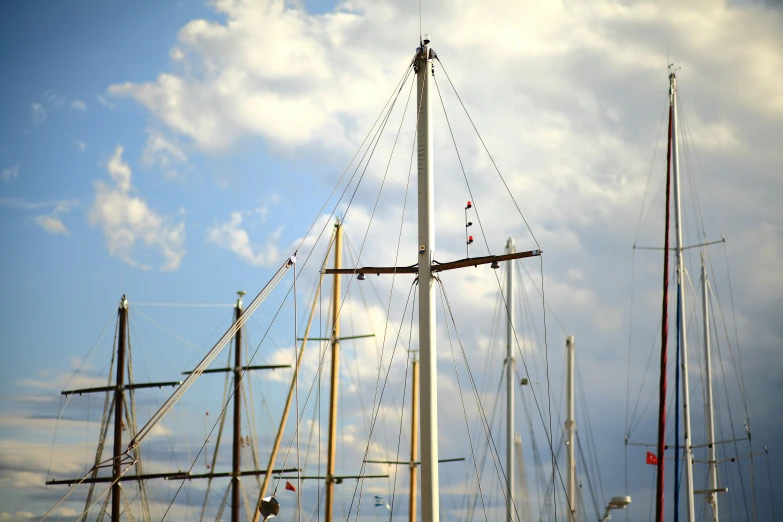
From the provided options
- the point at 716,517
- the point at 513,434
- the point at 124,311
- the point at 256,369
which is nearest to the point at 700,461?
the point at 716,517

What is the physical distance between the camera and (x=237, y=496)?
174ft

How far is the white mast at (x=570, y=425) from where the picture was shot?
43.5 meters

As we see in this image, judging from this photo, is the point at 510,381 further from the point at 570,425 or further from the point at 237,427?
the point at 237,427

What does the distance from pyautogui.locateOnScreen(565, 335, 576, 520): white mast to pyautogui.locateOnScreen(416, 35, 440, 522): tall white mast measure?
24.9m

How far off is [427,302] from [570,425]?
27.0 m

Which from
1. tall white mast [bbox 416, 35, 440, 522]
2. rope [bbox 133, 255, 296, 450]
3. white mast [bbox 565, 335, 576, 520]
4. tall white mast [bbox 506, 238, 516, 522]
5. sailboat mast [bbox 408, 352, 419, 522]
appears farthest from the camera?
sailboat mast [bbox 408, 352, 419, 522]

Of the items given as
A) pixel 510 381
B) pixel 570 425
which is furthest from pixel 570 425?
pixel 510 381

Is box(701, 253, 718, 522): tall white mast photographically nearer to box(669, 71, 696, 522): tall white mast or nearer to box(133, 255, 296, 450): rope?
box(669, 71, 696, 522): tall white mast

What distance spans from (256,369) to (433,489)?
117 feet

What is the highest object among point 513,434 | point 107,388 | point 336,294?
point 336,294

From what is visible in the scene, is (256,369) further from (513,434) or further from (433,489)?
(433,489)

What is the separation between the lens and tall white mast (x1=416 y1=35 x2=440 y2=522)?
65.1 ft

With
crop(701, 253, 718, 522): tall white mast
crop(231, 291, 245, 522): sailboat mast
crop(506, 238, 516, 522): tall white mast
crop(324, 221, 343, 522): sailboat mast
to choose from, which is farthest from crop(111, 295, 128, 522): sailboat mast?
crop(701, 253, 718, 522): tall white mast

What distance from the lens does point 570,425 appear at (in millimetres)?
45812
